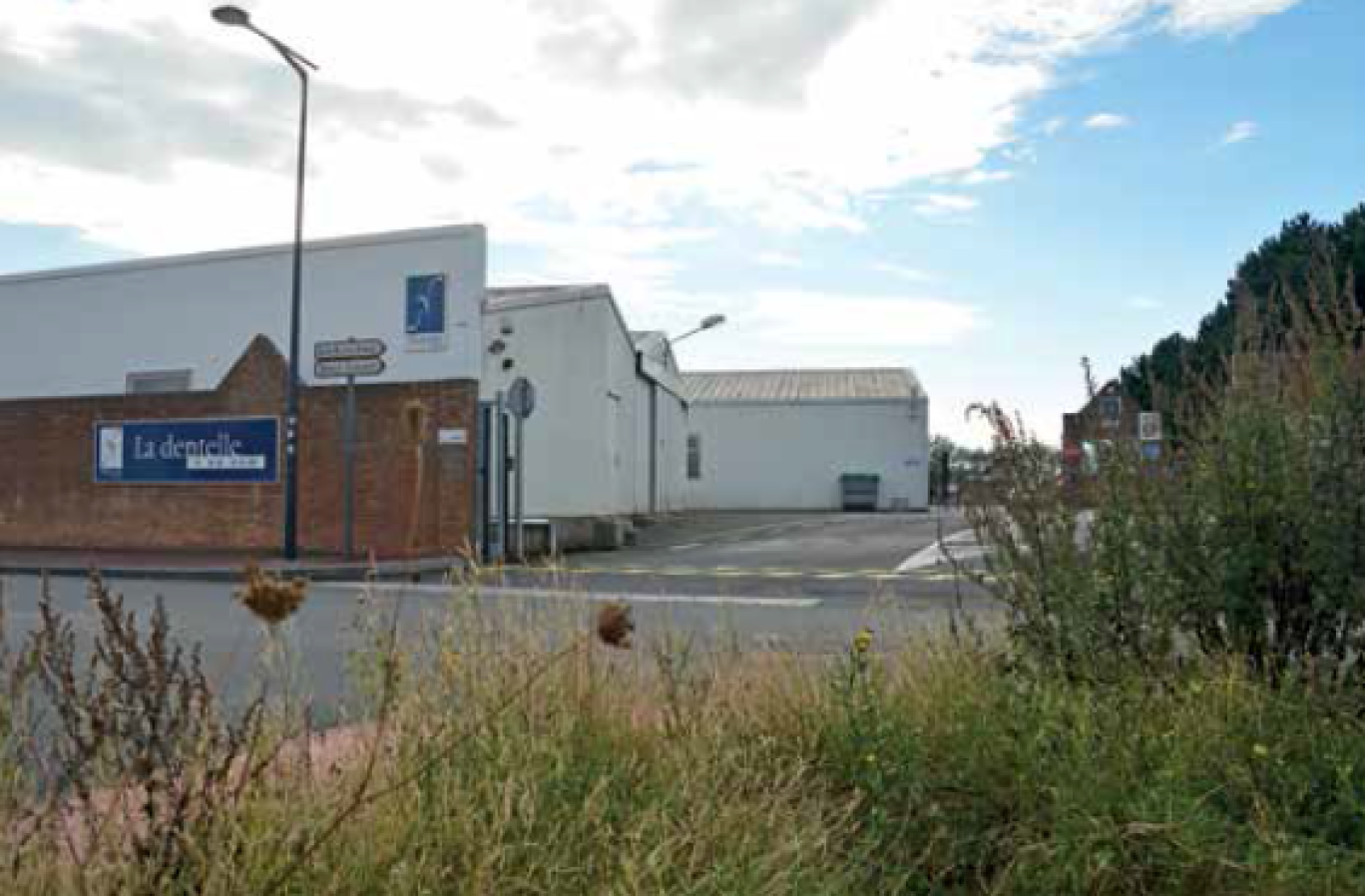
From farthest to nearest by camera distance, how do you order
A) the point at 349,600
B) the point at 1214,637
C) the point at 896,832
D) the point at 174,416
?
the point at 174,416
the point at 349,600
the point at 1214,637
the point at 896,832

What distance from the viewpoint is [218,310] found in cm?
2103

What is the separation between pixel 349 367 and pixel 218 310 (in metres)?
4.86

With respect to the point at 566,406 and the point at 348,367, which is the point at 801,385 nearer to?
the point at 566,406

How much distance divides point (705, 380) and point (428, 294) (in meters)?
31.3

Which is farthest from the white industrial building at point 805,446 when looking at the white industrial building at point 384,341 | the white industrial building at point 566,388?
the white industrial building at point 566,388

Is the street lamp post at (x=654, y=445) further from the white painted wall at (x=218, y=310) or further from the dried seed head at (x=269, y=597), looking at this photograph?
the dried seed head at (x=269, y=597)

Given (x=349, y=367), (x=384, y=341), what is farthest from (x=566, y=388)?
(x=349, y=367)

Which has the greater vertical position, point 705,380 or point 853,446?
point 705,380

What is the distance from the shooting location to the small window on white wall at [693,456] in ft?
150

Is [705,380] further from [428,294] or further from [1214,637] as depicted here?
[1214,637]

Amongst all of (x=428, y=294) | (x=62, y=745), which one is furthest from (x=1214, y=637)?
(x=428, y=294)

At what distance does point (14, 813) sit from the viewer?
2.74 m

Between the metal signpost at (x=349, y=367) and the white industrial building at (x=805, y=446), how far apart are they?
27562mm

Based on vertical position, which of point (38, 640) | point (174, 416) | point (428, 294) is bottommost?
point (38, 640)
